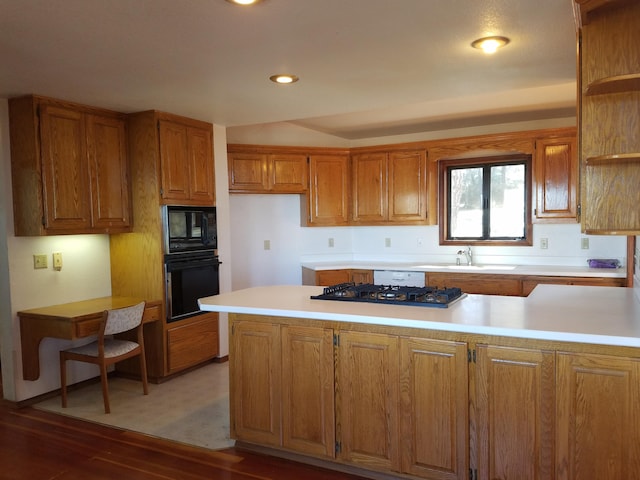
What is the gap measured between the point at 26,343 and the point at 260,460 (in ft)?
6.92

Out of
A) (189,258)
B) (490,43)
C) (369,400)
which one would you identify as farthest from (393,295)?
(189,258)

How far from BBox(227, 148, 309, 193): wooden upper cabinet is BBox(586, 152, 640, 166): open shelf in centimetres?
351

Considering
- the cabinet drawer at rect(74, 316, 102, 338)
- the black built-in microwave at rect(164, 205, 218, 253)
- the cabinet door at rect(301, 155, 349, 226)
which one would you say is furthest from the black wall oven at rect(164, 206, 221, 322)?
the cabinet door at rect(301, 155, 349, 226)

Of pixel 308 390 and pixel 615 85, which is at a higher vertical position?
pixel 615 85

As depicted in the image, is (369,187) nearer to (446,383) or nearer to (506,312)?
(506,312)

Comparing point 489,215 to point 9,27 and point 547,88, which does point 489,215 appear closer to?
point 547,88

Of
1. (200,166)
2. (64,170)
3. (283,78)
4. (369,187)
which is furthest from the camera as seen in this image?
(369,187)

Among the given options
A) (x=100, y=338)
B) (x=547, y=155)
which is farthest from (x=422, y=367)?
(x=547, y=155)

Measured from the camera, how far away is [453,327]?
6.97ft

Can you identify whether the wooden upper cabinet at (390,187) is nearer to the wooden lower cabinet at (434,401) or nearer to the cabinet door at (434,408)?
the wooden lower cabinet at (434,401)

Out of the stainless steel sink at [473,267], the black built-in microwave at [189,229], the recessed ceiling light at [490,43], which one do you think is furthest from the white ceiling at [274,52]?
the stainless steel sink at [473,267]

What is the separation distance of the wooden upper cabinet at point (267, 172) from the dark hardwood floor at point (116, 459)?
8.90 ft

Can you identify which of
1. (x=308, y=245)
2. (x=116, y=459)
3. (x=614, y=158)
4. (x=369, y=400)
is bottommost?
(x=116, y=459)

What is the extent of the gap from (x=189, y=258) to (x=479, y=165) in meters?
3.22
